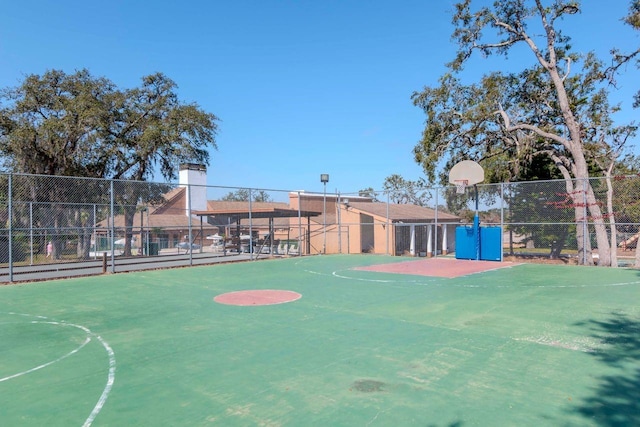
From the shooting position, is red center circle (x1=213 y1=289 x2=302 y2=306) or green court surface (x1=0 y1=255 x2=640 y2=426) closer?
green court surface (x1=0 y1=255 x2=640 y2=426)

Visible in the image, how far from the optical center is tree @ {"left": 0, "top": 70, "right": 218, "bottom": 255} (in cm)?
2186

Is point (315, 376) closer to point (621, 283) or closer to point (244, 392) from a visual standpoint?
point (244, 392)

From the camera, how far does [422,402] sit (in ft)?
12.3

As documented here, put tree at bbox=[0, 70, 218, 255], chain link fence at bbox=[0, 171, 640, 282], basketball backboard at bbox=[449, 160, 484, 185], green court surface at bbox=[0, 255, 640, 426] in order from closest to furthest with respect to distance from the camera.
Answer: green court surface at bbox=[0, 255, 640, 426] → chain link fence at bbox=[0, 171, 640, 282] → basketball backboard at bbox=[449, 160, 484, 185] → tree at bbox=[0, 70, 218, 255]

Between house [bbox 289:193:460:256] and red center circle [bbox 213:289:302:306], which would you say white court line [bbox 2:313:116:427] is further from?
house [bbox 289:193:460:256]

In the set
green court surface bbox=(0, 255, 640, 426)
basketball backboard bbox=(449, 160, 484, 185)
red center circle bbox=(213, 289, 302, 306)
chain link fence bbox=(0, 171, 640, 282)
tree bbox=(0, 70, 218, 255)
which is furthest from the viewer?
tree bbox=(0, 70, 218, 255)

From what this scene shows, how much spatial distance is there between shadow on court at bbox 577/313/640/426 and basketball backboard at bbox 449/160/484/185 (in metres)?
10.4

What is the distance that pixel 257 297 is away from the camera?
29.5 feet

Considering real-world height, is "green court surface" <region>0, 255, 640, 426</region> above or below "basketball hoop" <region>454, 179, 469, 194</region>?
below

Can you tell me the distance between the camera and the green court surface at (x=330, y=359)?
363 centimetres

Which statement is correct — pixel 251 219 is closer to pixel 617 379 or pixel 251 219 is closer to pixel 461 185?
pixel 461 185

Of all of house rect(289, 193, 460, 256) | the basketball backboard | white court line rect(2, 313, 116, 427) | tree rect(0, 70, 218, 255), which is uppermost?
tree rect(0, 70, 218, 255)

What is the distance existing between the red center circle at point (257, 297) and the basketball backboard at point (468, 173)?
974cm

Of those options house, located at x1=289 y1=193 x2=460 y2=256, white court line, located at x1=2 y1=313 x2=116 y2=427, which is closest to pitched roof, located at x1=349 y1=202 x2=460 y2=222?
house, located at x1=289 y1=193 x2=460 y2=256
